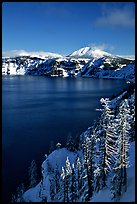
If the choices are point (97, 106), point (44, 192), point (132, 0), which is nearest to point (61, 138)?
point (44, 192)

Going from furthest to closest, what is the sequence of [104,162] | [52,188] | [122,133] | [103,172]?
1. [52,188]
2. [103,172]
3. [104,162]
4. [122,133]

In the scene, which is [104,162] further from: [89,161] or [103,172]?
[89,161]

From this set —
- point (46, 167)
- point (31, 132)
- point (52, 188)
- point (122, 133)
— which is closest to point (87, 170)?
point (122, 133)

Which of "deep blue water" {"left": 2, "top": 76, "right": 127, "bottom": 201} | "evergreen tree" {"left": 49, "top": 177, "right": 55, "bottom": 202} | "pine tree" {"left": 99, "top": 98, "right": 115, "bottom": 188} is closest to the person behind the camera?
"pine tree" {"left": 99, "top": 98, "right": 115, "bottom": 188}

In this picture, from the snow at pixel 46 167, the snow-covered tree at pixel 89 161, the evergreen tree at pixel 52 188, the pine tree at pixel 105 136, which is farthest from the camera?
the snow at pixel 46 167

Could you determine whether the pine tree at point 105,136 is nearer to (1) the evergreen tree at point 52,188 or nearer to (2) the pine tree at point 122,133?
(2) the pine tree at point 122,133

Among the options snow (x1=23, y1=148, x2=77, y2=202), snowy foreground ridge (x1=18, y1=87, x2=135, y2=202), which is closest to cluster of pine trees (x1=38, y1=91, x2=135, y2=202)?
snowy foreground ridge (x1=18, y1=87, x2=135, y2=202)

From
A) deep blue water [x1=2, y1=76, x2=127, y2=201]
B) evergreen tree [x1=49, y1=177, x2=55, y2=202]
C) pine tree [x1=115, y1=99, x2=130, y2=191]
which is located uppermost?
pine tree [x1=115, y1=99, x2=130, y2=191]

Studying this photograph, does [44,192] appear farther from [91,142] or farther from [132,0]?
[132,0]

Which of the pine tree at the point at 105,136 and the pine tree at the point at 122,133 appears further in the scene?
the pine tree at the point at 122,133

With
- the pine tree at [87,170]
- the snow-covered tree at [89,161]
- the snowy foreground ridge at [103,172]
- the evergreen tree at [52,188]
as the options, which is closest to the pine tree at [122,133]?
the snowy foreground ridge at [103,172]

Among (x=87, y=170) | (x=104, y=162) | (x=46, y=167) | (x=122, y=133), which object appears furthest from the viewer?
(x=46, y=167)

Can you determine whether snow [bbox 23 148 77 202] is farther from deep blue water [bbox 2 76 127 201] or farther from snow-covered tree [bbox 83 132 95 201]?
snow-covered tree [bbox 83 132 95 201]
